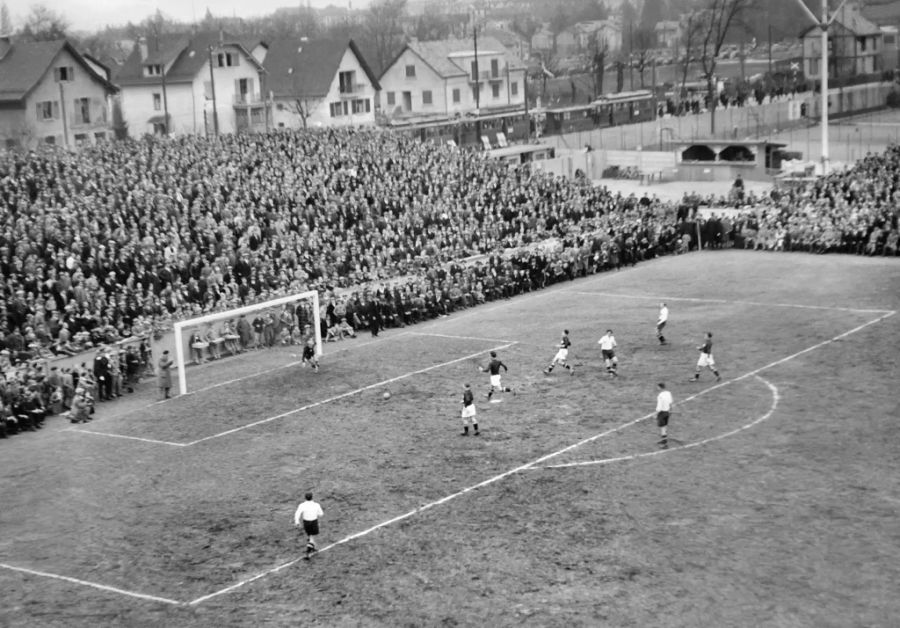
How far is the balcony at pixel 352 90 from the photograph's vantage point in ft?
335

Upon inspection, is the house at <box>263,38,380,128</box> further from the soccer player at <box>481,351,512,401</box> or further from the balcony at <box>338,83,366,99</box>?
the soccer player at <box>481,351,512,401</box>

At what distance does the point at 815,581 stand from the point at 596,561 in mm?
4224

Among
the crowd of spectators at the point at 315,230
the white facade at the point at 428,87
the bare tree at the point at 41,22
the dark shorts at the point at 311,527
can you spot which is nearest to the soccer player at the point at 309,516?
the dark shorts at the point at 311,527

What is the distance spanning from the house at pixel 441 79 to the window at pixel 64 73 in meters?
37.2

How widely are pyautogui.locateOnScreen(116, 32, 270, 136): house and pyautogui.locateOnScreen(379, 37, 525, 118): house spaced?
63.4ft

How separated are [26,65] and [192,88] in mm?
18373

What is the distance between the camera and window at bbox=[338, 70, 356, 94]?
102 m

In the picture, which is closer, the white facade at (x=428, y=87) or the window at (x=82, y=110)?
the window at (x=82, y=110)

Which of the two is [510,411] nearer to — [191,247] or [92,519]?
[92,519]

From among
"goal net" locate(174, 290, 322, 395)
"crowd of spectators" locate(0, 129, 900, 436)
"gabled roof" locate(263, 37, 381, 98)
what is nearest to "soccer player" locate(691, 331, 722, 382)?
"goal net" locate(174, 290, 322, 395)

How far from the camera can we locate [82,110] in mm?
84125

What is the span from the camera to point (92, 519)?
A: 93.5 ft

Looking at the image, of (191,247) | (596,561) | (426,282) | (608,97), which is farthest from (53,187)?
(608,97)

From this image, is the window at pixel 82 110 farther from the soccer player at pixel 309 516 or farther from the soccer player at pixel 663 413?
the soccer player at pixel 309 516
